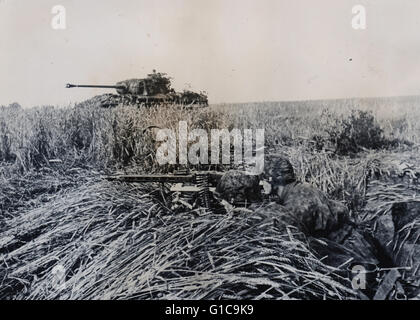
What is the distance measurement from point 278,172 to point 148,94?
2.76ft

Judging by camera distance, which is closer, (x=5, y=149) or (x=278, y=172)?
(x=278, y=172)

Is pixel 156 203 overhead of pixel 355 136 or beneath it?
beneath

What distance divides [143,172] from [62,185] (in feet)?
1.61

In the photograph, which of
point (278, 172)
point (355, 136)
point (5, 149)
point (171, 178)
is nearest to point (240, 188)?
point (278, 172)

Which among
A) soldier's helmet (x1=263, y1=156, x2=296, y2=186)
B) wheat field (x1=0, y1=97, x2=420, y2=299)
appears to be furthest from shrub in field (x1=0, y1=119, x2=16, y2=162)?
soldier's helmet (x1=263, y1=156, x2=296, y2=186)

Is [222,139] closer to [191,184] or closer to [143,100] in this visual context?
[191,184]

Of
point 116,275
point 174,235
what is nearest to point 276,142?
point 174,235

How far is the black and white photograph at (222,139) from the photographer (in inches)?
84.0

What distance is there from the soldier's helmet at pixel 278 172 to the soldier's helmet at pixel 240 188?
2.9 inches

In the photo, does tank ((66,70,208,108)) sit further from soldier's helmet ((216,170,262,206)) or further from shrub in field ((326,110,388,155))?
shrub in field ((326,110,388,155))

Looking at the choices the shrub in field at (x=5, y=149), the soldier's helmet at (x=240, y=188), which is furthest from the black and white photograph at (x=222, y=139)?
the shrub in field at (x=5, y=149)

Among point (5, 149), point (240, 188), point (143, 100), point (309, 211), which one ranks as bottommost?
point (309, 211)

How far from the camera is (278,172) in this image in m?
2.19
